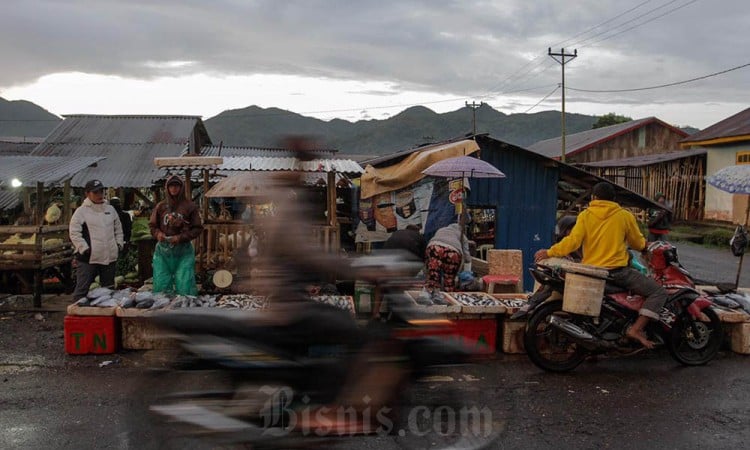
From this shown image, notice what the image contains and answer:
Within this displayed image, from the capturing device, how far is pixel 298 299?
3.76m

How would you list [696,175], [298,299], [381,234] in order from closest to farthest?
1. [298,299]
2. [381,234]
3. [696,175]

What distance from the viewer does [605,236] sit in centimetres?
645

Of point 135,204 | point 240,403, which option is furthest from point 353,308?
point 135,204

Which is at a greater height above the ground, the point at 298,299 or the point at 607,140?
the point at 607,140

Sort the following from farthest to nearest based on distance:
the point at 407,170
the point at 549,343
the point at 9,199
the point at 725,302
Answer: the point at 9,199, the point at 407,170, the point at 725,302, the point at 549,343

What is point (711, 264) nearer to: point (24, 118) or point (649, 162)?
point (649, 162)

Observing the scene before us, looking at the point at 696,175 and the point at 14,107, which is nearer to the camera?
the point at 696,175

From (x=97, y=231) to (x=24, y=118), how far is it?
5389 inches

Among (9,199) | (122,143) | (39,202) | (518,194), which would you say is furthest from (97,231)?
(122,143)

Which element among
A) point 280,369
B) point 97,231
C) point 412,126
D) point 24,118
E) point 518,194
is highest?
point 24,118

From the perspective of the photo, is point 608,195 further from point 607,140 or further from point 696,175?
point 607,140

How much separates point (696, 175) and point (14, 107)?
14446 centimetres

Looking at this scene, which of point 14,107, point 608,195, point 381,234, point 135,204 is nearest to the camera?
point 608,195

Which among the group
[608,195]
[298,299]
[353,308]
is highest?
[608,195]
